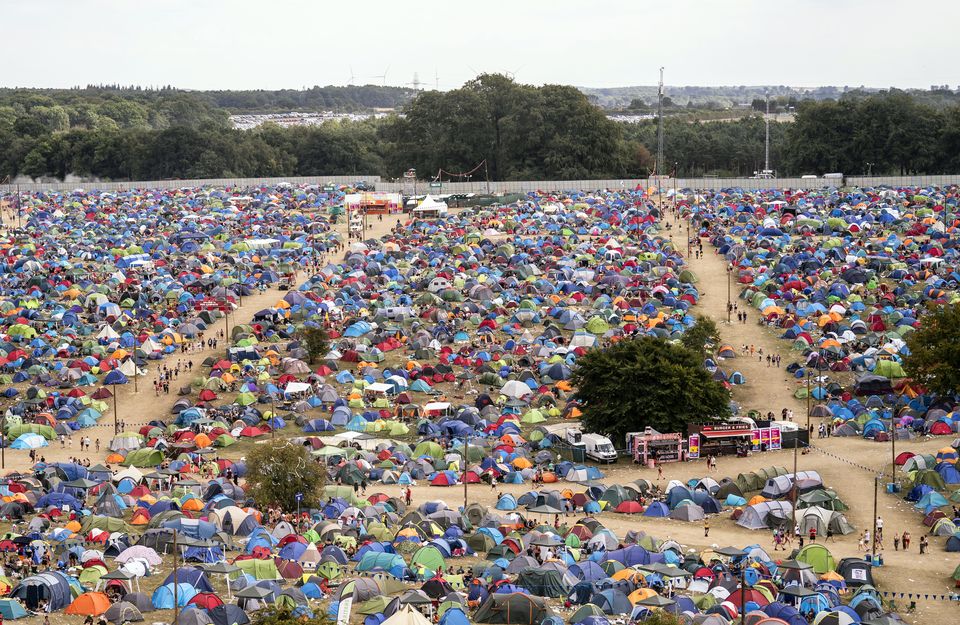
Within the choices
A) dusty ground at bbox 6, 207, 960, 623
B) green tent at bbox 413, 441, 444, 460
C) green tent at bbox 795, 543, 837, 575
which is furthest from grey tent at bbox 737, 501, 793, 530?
green tent at bbox 413, 441, 444, 460

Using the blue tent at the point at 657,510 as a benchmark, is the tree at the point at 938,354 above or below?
above

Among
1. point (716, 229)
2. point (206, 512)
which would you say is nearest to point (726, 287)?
point (716, 229)

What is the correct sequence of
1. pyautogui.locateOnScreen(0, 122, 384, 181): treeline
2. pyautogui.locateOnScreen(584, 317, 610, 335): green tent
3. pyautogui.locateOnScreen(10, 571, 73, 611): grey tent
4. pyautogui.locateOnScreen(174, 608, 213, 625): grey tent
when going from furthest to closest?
pyautogui.locateOnScreen(0, 122, 384, 181): treeline, pyautogui.locateOnScreen(584, 317, 610, 335): green tent, pyautogui.locateOnScreen(10, 571, 73, 611): grey tent, pyautogui.locateOnScreen(174, 608, 213, 625): grey tent

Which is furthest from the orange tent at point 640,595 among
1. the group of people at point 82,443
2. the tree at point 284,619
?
the group of people at point 82,443

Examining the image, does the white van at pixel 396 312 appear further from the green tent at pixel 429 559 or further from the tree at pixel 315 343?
the green tent at pixel 429 559

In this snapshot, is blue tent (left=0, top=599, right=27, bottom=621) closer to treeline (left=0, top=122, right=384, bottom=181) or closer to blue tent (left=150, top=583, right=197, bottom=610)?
blue tent (left=150, top=583, right=197, bottom=610)

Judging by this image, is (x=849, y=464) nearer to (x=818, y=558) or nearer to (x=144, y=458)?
(x=818, y=558)
